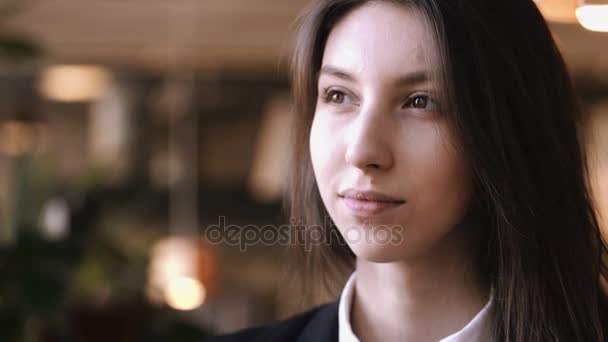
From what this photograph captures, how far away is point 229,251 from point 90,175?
398cm

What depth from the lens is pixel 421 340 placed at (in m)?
1.04

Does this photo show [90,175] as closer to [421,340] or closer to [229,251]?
[421,340]

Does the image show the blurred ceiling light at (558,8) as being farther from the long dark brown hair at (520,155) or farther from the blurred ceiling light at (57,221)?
the blurred ceiling light at (57,221)

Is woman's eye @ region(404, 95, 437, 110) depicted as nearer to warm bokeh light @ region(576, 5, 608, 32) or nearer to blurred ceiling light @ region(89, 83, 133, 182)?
warm bokeh light @ region(576, 5, 608, 32)

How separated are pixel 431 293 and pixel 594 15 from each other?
0.38 m

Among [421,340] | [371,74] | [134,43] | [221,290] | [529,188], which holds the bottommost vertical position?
[221,290]

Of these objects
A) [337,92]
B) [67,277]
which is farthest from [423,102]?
[67,277]

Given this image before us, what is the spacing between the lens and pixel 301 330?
1186 mm

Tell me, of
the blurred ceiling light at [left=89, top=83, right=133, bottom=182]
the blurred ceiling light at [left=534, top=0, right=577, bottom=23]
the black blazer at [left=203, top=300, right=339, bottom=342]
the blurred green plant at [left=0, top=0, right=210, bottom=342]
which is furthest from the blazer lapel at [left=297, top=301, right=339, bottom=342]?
the blurred ceiling light at [left=89, top=83, right=133, bottom=182]

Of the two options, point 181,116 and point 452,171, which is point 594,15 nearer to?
point 452,171

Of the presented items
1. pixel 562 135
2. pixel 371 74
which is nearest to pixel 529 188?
pixel 562 135

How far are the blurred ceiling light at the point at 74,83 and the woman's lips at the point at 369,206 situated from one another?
644cm

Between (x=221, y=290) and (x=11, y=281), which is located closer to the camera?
(x=11, y=281)

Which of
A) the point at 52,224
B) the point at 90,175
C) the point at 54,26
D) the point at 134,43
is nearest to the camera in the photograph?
the point at 52,224
